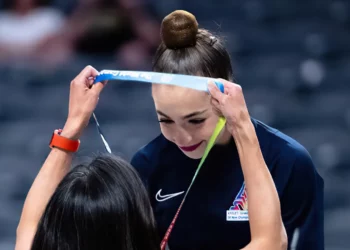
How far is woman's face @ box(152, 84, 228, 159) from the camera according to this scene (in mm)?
1851

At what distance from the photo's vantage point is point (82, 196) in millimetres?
1492

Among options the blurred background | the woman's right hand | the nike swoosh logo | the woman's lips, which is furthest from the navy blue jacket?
the blurred background

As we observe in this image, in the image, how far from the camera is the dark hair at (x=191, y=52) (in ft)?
6.13

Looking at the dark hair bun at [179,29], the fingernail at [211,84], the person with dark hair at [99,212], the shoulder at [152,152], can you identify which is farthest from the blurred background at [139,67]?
the person with dark hair at [99,212]

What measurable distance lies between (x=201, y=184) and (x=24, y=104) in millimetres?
3090

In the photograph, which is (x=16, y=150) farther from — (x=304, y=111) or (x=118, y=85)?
(x=304, y=111)

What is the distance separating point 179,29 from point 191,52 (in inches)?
2.9

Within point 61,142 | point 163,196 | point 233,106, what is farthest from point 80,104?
point 233,106

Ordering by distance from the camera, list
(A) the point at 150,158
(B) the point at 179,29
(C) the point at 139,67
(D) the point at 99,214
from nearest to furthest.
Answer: (D) the point at 99,214, (B) the point at 179,29, (A) the point at 150,158, (C) the point at 139,67

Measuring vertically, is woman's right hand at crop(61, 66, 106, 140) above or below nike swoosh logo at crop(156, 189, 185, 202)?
above

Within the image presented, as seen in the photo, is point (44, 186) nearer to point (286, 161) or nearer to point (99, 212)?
point (99, 212)

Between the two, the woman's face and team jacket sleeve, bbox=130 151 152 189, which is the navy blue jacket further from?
the woman's face

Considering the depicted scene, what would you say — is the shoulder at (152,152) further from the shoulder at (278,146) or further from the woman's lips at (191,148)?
the shoulder at (278,146)

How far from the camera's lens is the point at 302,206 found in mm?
1929
